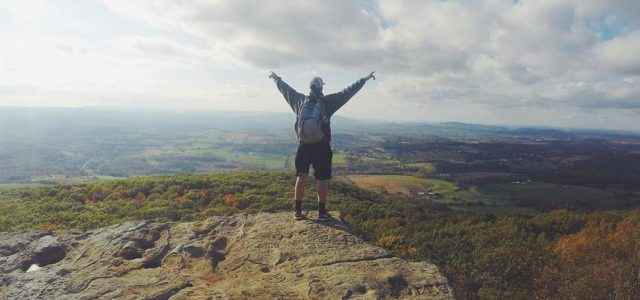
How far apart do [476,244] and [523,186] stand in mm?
78258

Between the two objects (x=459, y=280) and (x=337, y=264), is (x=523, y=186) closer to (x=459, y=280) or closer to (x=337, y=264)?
(x=459, y=280)

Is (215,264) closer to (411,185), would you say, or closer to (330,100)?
(330,100)

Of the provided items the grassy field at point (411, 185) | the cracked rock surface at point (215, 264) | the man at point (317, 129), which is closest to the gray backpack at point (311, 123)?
the man at point (317, 129)

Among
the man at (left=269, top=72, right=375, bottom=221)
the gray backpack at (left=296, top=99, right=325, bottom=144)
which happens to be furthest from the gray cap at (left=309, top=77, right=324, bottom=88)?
the gray backpack at (left=296, top=99, right=325, bottom=144)

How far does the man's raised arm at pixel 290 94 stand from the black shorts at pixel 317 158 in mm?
989

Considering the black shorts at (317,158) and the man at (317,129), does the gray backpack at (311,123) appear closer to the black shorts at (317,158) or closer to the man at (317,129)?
the man at (317,129)

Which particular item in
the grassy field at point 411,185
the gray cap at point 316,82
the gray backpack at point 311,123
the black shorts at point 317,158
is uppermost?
Answer: the gray cap at point 316,82

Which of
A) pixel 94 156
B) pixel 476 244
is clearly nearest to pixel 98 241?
pixel 476 244

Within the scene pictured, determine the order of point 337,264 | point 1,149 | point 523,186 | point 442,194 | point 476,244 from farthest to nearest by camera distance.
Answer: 1. point 1,149
2. point 523,186
3. point 442,194
4. point 476,244
5. point 337,264

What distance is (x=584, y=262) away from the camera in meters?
10.1

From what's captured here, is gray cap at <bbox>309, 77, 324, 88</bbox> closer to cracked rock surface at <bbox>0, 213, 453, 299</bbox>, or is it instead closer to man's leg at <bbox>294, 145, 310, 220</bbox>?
man's leg at <bbox>294, 145, 310, 220</bbox>

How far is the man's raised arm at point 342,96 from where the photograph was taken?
846 cm

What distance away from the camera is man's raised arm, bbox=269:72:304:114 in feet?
29.0

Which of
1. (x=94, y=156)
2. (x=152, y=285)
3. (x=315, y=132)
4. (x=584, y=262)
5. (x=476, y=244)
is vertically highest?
(x=315, y=132)
